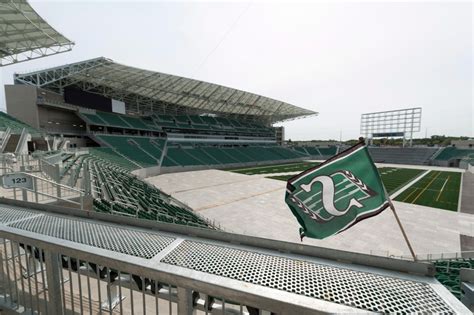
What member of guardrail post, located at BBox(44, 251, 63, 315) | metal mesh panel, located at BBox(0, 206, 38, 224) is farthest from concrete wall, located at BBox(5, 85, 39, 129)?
guardrail post, located at BBox(44, 251, 63, 315)

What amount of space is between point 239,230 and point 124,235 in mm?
10756

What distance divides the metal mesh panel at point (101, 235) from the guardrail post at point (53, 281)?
0.69ft

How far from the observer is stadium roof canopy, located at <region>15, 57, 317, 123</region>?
31031 mm

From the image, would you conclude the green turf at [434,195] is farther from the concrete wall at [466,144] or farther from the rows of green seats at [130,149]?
the concrete wall at [466,144]

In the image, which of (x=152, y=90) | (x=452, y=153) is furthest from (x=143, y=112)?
(x=452, y=153)

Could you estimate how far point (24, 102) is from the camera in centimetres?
3058

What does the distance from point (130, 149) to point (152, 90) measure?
40.3 ft

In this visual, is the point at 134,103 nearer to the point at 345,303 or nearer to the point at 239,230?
the point at 239,230

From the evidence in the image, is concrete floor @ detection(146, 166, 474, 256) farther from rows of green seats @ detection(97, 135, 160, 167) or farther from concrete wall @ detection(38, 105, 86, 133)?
concrete wall @ detection(38, 105, 86, 133)

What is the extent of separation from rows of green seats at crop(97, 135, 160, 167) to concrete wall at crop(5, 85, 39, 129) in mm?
8449

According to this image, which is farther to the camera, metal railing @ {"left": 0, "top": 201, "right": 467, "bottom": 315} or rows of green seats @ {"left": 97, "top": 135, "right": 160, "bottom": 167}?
rows of green seats @ {"left": 97, "top": 135, "right": 160, "bottom": 167}

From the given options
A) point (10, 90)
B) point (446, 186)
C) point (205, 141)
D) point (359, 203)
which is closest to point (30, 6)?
point (10, 90)

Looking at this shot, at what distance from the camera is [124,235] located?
2326mm

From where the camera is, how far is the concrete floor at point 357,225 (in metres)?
11.0
